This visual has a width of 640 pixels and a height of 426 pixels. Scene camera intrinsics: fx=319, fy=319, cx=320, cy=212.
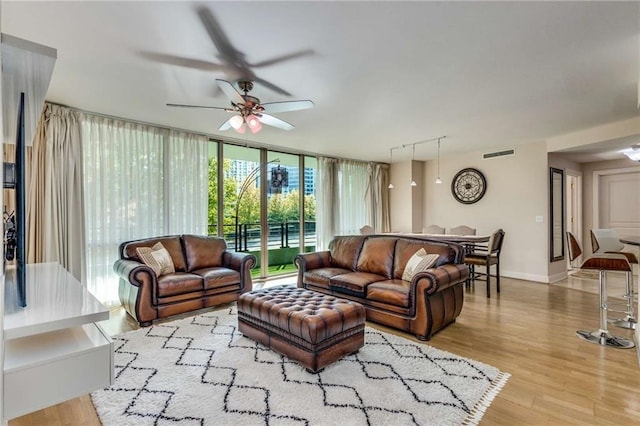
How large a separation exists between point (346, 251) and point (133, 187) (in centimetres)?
310

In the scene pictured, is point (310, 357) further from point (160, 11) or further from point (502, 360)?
point (160, 11)

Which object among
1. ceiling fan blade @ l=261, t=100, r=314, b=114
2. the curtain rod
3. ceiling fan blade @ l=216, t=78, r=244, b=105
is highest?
the curtain rod

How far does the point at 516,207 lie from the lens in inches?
238

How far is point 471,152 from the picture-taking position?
21.7 feet

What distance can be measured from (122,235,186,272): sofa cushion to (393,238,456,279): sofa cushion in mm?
2804

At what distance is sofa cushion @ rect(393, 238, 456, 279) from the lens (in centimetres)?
363

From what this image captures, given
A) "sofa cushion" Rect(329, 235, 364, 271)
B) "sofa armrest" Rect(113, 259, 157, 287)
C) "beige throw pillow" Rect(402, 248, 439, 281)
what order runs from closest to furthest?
1. "sofa armrest" Rect(113, 259, 157, 287)
2. "beige throw pillow" Rect(402, 248, 439, 281)
3. "sofa cushion" Rect(329, 235, 364, 271)

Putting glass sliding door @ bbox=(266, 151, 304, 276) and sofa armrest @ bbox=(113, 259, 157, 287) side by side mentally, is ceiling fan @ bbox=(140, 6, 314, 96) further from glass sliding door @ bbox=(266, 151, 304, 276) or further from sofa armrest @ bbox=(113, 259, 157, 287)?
glass sliding door @ bbox=(266, 151, 304, 276)

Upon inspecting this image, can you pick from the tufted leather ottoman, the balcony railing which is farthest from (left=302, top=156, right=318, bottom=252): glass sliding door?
the tufted leather ottoman

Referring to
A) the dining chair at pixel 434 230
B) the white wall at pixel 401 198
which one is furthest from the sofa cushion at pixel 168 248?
the white wall at pixel 401 198

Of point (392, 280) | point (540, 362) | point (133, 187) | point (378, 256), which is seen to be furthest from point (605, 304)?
point (133, 187)

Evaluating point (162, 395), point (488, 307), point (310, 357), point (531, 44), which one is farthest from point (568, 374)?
point (162, 395)

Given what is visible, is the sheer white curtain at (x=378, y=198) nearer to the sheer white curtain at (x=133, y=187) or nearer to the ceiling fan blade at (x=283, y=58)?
the sheer white curtain at (x=133, y=187)

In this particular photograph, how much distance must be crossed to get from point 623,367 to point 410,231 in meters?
4.99
